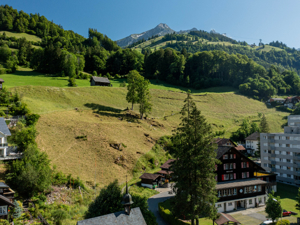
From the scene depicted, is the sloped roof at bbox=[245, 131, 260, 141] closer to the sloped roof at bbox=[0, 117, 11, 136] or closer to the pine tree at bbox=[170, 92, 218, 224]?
the pine tree at bbox=[170, 92, 218, 224]

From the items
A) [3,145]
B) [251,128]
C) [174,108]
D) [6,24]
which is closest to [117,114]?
[174,108]

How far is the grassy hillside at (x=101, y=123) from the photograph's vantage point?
4450 cm

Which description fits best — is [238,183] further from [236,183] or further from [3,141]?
[3,141]

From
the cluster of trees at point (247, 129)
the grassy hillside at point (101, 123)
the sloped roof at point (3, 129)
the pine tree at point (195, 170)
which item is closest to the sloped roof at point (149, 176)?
the grassy hillside at point (101, 123)

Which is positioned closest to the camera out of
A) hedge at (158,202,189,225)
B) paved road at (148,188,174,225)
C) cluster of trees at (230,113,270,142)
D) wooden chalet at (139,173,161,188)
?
hedge at (158,202,189,225)

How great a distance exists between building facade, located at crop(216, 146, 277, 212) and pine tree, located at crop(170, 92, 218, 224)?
476 inches

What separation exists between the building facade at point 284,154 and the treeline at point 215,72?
73.3 metres

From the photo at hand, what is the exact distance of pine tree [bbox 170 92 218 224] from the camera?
27.6 metres

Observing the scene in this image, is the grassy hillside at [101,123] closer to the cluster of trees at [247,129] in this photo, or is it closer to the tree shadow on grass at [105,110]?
the tree shadow on grass at [105,110]

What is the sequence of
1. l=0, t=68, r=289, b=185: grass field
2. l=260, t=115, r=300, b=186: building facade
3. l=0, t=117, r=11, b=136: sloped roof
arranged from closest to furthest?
l=0, t=117, r=11, b=136: sloped roof → l=0, t=68, r=289, b=185: grass field → l=260, t=115, r=300, b=186: building facade

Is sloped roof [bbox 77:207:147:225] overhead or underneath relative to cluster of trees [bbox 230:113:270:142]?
overhead

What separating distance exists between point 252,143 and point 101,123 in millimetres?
58087

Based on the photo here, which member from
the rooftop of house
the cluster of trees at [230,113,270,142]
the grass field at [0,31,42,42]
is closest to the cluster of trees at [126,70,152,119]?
the cluster of trees at [230,113,270,142]

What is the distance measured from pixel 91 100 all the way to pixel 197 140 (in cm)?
5726
